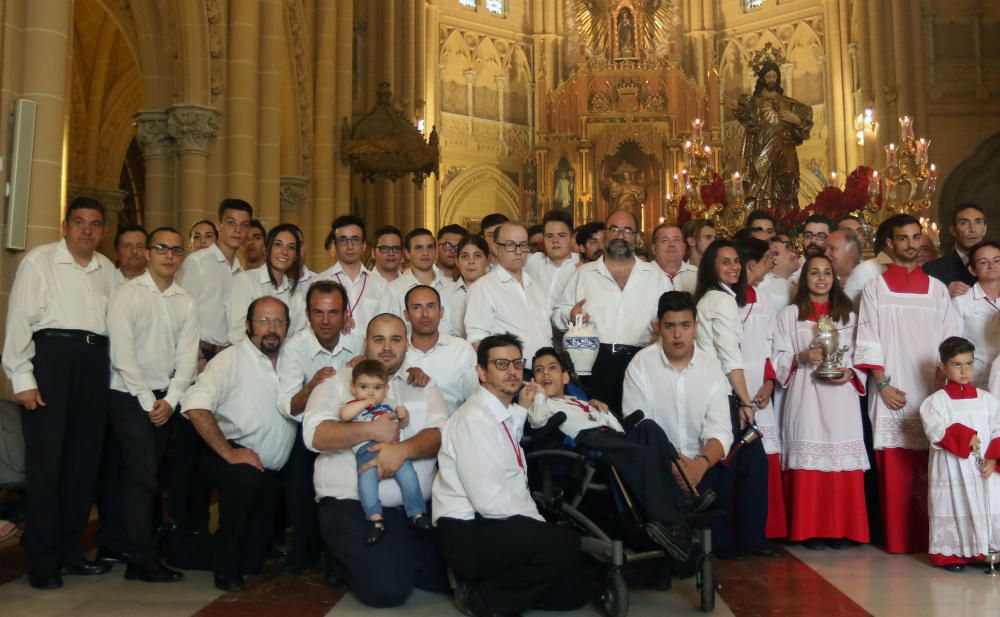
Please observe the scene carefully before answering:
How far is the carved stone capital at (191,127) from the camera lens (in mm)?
11750

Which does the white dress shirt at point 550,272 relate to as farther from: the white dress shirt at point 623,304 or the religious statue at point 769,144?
the religious statue at point 769,144

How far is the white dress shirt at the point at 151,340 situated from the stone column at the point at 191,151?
569cm

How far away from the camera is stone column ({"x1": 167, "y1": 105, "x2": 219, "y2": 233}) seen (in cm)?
1163

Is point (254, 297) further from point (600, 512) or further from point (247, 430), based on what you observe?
point (600, 512)

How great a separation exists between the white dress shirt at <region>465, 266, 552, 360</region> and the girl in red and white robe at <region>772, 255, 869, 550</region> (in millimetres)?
1704

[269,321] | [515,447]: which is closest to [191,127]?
[269,321]

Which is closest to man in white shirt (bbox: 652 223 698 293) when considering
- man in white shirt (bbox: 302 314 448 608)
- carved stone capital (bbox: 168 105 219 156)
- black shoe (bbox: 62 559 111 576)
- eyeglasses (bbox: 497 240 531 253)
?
eyeglasses (bbox: 497 240 531 253)

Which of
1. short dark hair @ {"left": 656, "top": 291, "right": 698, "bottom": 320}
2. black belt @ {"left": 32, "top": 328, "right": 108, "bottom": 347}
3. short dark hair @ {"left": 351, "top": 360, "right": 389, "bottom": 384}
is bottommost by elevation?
short dark hair @ {"left": 351, "top": 360, "right": 389, "bottom": 384}

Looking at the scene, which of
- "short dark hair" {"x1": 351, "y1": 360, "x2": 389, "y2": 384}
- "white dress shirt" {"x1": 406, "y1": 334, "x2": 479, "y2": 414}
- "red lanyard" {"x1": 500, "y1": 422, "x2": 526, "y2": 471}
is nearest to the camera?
"red lanyard" {"x1": 500, "y1": 422, "x2": 526, "y2": 471}

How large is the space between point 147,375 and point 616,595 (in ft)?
9.90

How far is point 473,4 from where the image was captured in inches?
1028

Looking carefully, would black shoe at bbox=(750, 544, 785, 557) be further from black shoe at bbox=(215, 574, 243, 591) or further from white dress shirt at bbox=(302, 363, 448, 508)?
black shoe at bbox=(215, 574, 243, 591)

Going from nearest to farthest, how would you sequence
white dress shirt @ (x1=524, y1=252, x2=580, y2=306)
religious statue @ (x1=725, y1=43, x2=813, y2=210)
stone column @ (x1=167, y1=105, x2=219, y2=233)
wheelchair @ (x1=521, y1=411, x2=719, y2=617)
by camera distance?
wheelchair @ (x1=521, y1=411, x2=719, y2=617), white dress shirt @ (x1=524, y1=252, x2=580, y2=306), stone column @ (x1=167, y1=105, x2=219, y2=233), religious statue @ (x1=725, y1=43, x2=813, y2=210)

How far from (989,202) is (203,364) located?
57.2 feet
